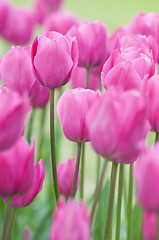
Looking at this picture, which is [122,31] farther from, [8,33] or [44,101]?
[8,33]

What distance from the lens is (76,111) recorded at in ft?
1.16

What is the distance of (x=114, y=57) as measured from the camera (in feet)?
1.27

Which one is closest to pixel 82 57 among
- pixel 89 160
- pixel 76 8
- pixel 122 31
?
pixel 122 31

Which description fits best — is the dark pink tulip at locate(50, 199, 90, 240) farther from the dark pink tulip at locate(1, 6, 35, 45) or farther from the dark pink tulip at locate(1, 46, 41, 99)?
the dark pink tulip at locate(1, 6, 35, 45)

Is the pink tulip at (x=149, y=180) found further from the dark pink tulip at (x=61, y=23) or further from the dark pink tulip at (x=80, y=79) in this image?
the dark pink tulip at (x=61, y=23)

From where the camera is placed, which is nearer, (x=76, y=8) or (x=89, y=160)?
(x=89, y=160)

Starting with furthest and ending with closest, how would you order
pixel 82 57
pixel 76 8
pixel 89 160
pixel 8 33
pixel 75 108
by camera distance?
pixel 76 8, pixel 89 160, pixel 8 33, pixel 82 57, pixel 75 108

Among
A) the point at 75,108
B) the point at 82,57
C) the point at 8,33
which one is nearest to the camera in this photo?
the point at 75,108

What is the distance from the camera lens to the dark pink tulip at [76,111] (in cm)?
35

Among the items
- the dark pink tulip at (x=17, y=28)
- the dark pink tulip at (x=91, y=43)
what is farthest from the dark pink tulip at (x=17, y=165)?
the dark pink tulip at (x=17, y=28)

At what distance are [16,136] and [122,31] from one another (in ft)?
0.95

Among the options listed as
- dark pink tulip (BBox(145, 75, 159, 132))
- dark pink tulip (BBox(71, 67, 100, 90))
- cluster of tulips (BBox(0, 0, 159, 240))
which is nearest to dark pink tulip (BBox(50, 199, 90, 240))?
cluster of tulips (BBox(0, 0, 159, 240))

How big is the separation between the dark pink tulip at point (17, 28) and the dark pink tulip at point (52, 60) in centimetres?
62

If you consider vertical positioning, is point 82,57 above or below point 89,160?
above
